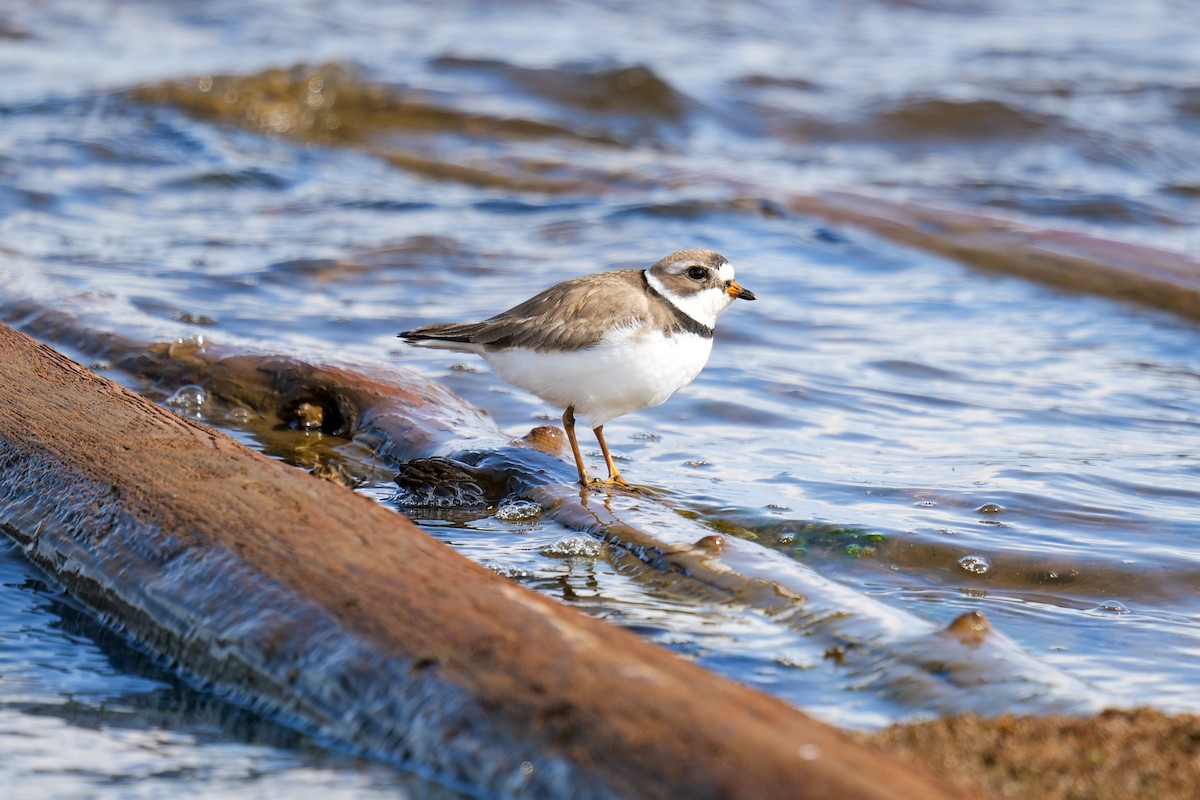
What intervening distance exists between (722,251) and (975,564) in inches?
218

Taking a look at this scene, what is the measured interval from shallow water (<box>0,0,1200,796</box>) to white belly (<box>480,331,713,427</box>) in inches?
19.4

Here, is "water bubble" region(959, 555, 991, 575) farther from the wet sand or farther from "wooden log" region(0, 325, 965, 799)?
"wooden log" region(0, 325, 965, 799)

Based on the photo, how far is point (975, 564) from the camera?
187 inches

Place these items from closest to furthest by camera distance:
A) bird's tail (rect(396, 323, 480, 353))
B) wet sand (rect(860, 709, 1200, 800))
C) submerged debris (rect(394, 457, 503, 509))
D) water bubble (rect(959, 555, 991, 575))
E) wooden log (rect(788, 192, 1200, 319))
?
1. wet sand (rect(860, 709, 1200, 800))
2. water bubble (rect(959, 555, 991, 575))
3. submerged debris (rect(394, 457, 503, 509))
4. bird's tail (rect(396, 323, 480, 353))
5. wooden log (rect(788, 192, 1200, 319))

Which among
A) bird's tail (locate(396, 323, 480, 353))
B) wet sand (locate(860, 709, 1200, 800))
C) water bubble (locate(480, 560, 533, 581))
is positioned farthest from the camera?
bird's tail (locate(396, 323, 480, 353))

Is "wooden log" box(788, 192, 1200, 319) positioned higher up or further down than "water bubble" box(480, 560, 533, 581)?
higher up

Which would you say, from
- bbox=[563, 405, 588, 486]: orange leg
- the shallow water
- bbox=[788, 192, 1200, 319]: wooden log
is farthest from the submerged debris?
bbox=[788, 192, 1200, 319]: wooden log

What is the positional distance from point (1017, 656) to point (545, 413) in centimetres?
349

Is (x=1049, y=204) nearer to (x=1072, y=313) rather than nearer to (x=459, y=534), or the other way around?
(x=1072, y=313)

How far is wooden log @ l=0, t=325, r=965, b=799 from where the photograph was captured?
2.55 m

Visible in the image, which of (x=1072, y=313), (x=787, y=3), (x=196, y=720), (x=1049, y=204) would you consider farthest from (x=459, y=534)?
(x=787, y=3)

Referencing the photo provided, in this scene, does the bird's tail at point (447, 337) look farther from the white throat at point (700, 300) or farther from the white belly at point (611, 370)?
the white throat at point (700, 300)

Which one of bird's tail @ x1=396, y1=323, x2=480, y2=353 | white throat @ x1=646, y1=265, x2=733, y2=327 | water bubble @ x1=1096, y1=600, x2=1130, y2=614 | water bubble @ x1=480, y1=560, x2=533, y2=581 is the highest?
white throat @ x1=646, y1=265, x2=733, y2=327

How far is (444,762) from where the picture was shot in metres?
2.85
